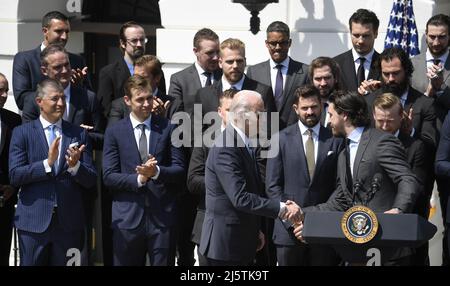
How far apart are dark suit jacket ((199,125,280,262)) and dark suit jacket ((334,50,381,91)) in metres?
1.82

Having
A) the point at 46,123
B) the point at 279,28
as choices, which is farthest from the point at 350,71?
the point at 46,123

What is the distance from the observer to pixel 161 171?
9.43 metres

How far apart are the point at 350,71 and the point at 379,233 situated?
8.59 feet

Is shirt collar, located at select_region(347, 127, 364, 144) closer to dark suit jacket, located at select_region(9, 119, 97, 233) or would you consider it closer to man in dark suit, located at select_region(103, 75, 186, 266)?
man in dark suit, located at select_region(103, 75, 186, 266)

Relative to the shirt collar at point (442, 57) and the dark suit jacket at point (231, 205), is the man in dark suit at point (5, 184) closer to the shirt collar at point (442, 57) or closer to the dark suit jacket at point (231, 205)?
the dark suit jacket at point (231, 205)

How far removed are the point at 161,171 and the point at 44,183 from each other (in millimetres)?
921

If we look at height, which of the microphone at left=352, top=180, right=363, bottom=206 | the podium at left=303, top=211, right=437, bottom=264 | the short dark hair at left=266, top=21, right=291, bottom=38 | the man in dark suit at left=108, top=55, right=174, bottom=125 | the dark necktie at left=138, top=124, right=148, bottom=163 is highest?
the short dark hair at left=266, top=21, right=291, bottom=38

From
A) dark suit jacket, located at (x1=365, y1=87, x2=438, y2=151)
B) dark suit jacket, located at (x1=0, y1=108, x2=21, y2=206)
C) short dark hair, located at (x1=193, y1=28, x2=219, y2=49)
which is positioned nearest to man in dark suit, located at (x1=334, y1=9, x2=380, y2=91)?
dark suit jacket, located at (x1=365, y1=87, x2=438, y2=151)

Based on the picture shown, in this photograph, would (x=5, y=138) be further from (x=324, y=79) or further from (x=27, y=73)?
(x=324, y=79)

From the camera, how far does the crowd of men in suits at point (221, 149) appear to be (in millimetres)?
8695

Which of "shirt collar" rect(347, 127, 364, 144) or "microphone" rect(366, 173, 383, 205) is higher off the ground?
"shirt collar" rect(347, 127, 364, 144)

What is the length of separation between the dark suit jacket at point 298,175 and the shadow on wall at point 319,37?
8.40 ft

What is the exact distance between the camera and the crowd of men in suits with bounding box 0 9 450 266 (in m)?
8.70

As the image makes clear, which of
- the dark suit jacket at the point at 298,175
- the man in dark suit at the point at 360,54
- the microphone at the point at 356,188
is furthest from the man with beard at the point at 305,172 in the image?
the man in dark suit at the point at 360,54
